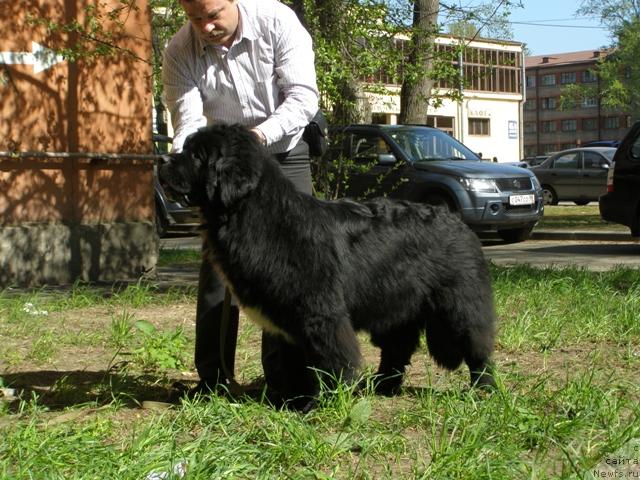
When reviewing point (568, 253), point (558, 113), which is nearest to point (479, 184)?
point (568, 253)

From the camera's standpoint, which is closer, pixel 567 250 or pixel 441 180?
pixel 441 180

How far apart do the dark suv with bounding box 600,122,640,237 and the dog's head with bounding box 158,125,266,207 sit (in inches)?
416

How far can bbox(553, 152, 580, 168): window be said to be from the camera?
92.0 ft

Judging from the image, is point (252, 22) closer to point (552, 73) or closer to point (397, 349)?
point (397, 349)

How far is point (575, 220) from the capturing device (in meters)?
20.8

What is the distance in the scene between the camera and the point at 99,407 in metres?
4.59

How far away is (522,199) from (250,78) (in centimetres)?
1124

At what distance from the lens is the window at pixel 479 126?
77.8 meters

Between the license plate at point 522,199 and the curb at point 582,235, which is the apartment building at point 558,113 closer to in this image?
the curb at point 582,235

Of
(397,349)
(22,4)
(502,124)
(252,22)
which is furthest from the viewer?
(502,124)

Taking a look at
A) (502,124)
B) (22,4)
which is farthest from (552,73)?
(22,4)

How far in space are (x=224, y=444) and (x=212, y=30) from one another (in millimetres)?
2125

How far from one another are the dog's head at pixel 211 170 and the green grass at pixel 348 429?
100 cm

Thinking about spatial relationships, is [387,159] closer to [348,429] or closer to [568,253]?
[568,253]
